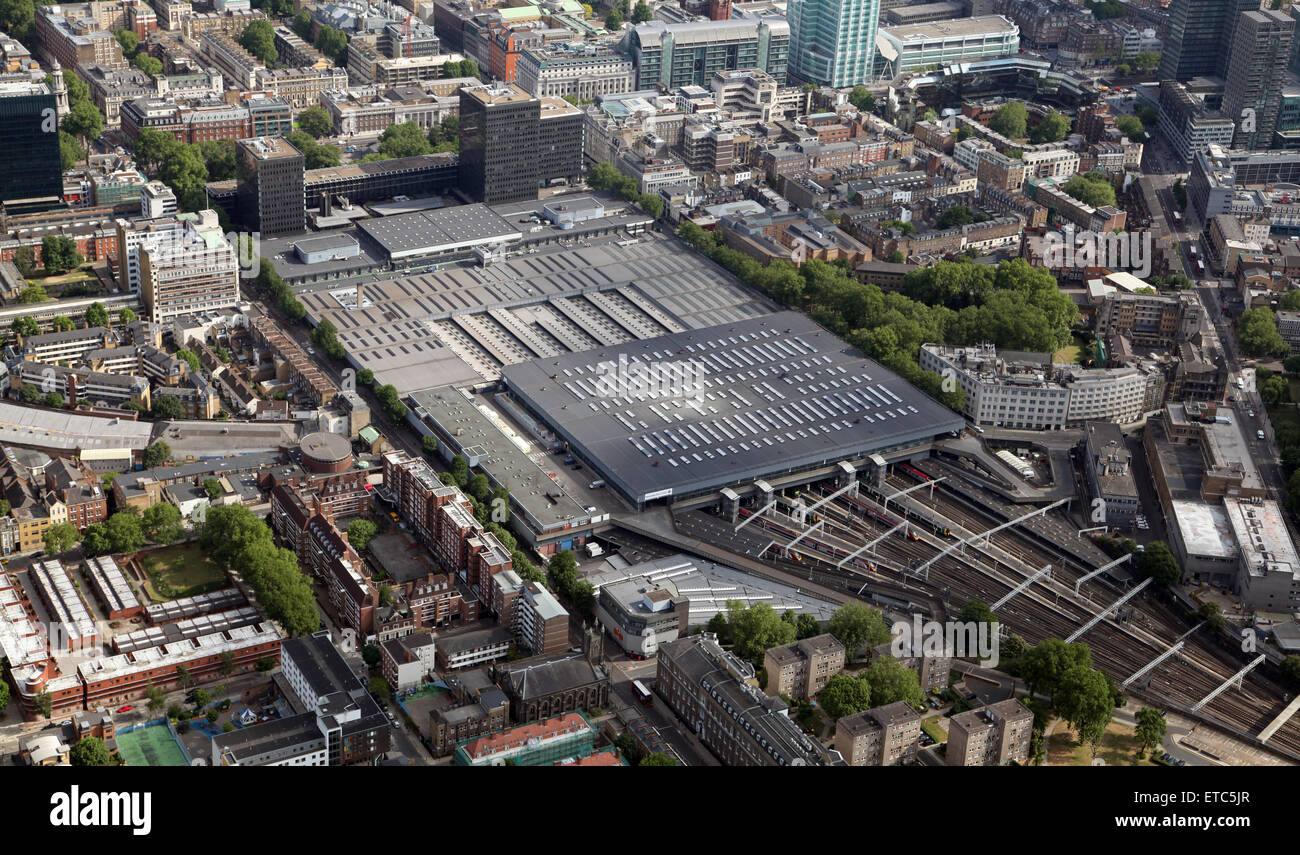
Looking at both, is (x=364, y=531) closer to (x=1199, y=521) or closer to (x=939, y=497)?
(x=939, y=497)

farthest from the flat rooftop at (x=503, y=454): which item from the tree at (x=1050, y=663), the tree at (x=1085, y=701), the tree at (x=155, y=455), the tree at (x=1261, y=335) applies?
the tree at (x=1261, y=335)

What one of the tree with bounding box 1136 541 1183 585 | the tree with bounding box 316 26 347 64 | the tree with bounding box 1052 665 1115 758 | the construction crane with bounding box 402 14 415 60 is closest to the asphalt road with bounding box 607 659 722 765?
the tree with bounding box 1052 665 1115 758

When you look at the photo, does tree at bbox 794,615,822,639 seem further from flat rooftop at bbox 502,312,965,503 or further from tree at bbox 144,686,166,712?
tree at bbox 144,686,166,712

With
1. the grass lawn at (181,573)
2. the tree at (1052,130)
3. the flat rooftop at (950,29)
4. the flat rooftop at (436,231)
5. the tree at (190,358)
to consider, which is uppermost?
the flat rooftop at (950,29)

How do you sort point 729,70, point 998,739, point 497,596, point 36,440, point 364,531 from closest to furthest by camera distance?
point 998,739
point 497,596
point 364,531
point 36,440
point 729,70

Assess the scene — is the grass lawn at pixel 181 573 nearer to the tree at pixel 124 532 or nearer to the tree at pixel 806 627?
the tree at pixel 124 532

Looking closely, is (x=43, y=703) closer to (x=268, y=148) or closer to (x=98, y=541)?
(x=98, y=541)

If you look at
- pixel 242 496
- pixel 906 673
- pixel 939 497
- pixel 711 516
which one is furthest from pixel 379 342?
pixel 906 673
